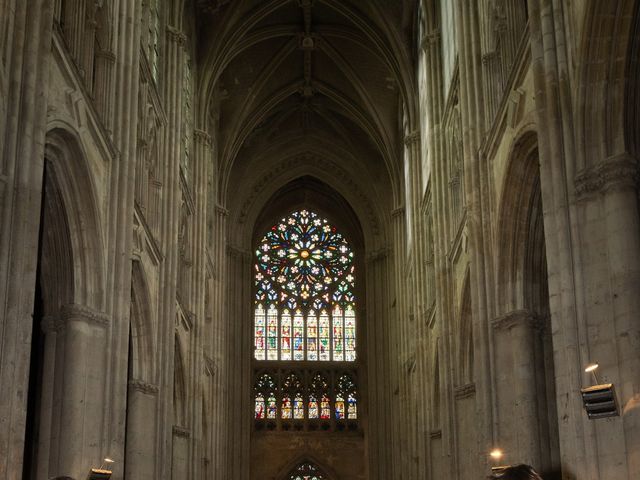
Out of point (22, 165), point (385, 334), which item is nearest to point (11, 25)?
point (22, 165)

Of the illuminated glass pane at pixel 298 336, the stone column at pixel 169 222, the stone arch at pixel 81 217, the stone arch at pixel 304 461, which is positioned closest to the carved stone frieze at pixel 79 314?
the stone arch at pixel 81 217

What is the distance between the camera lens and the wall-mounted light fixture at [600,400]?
38.1 ft

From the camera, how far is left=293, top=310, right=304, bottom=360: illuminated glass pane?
45.0 metres

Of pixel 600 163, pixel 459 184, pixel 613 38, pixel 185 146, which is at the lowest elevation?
pixel 600 163

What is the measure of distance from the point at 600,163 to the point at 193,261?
63.4 feet

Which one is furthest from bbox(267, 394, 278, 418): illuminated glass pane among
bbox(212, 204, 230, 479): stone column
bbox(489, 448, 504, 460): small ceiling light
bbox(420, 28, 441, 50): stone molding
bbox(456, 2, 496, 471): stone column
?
bbox(489, 448, 504, 460): small ceiling light

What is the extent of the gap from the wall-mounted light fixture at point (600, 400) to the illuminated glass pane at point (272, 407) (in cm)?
3261

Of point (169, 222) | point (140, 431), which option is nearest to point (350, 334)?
point (169, 222)

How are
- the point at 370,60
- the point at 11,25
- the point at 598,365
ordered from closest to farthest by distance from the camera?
the point at 598,365
the point at 11,25
the point at 370,60

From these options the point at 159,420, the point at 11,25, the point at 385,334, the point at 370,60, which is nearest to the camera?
the point at 11,25

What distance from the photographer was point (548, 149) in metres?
14.1

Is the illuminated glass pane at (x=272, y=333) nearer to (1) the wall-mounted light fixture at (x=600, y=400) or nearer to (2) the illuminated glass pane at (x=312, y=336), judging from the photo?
(2) the illuminated glass pane at (x=312, y=336)

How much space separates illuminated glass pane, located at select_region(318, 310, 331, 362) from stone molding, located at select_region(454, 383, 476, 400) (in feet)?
66.8

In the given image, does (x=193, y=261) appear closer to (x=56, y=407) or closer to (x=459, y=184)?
(x=459, y=184)
